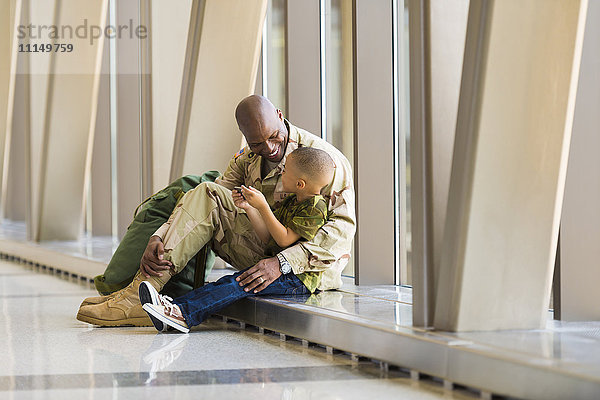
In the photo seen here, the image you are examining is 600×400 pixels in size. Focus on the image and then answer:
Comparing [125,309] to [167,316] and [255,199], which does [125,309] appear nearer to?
[167,316]

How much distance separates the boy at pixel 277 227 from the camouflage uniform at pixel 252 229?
0.20 feet

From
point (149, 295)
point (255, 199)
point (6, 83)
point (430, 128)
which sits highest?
point (6, 83)

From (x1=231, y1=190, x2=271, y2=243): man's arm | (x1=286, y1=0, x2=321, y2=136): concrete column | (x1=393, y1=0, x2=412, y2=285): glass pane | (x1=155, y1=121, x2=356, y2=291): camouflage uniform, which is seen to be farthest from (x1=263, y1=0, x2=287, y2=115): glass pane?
(x1=231, y1=190, x2=271, y2=243): man's arm

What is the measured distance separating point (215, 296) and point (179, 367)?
0.77 meters

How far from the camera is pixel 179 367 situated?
3395 millimetres

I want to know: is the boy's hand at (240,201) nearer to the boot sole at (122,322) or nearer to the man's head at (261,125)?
the man's head at (261,125)

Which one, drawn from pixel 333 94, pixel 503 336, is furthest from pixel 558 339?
pixel 333 94

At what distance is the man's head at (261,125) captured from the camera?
4211 millimetres

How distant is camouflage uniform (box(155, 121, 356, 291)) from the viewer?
163 inches

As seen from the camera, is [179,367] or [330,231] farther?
[330,231]

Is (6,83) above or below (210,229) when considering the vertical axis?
above

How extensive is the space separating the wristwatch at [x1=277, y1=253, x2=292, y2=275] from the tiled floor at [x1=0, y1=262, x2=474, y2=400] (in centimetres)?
34

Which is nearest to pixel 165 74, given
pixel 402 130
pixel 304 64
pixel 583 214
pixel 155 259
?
pixel 304 64

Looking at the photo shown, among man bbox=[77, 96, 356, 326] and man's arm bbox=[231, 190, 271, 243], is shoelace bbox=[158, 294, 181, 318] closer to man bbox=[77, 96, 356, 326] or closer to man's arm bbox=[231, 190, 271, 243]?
man bbox=[77, 96, 356, 326]
